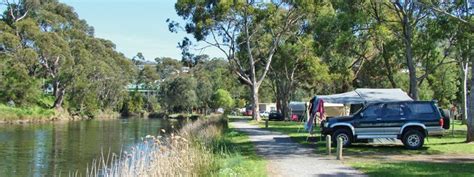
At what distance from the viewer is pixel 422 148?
64.8 feet

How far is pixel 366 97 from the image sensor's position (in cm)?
2395

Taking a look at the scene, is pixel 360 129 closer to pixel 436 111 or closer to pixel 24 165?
pixel 436 111

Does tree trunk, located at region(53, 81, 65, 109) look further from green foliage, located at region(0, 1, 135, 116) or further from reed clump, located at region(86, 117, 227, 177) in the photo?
reed clump, located at region(86, 117, 227, 177)

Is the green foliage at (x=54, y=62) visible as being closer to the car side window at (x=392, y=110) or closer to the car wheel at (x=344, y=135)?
the car wheel at (x=344, y=135)

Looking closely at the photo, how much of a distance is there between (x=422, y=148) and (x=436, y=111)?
56.9 inches

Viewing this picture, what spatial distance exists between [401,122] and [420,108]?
0.82m

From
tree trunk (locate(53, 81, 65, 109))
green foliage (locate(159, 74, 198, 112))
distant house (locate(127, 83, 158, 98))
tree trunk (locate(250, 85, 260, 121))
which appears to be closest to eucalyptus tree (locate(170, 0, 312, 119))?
tree trunk (locate(250, 85, 260, 121))

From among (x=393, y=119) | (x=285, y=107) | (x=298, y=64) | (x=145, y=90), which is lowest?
(x=393, y=119)

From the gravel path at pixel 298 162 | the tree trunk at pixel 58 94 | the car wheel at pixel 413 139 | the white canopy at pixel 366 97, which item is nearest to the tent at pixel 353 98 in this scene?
the white canopy at pixel 366 97

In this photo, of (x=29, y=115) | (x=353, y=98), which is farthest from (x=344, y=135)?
(x=29, y=115)

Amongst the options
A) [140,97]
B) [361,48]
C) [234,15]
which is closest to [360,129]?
[361,48]

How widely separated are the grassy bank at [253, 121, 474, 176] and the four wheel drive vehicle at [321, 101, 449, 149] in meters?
0.52

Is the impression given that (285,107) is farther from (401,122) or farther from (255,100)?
(401,122)

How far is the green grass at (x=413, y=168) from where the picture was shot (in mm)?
13382
